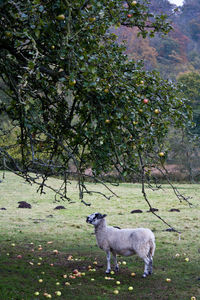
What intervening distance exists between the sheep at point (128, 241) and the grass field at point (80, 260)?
35 cm

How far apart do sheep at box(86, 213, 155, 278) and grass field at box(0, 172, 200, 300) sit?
35 cm

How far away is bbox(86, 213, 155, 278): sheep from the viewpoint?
638 cm

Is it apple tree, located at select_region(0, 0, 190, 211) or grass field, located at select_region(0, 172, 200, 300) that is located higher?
apple tree, located at select_region(0, 0, 190, 211)

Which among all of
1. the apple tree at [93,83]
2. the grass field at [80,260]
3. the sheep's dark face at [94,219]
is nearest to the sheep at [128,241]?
the sheep's dark face at [94,219]

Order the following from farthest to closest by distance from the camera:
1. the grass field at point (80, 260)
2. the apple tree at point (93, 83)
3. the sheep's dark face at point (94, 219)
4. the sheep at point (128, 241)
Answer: the sheep's dark face at point (94, 219)
the sheep at point (128, 241)
the grass field at point (80, 260)
the apple tree at point (93, 83)

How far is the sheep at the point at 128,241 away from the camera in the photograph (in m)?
6.38

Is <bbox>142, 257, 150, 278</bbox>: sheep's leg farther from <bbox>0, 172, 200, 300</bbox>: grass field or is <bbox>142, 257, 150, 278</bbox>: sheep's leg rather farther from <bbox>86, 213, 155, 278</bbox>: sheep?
<bbox>0, 172, 200, 300</bbox>: grass field

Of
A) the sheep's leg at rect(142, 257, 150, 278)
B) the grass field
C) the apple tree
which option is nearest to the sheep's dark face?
the grass field

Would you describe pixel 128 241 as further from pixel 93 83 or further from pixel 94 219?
pixel 93 83

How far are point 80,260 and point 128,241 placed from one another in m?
1.50

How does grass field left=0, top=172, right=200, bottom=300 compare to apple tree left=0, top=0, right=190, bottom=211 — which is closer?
apple tree left=0, top=0, right=190, bottom=211

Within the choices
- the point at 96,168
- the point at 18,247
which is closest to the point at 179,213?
the point at 18,247

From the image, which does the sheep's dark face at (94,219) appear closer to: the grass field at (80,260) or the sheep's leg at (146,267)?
the grass field at (80,260)

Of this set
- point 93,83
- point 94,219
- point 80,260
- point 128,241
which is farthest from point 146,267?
point 93,83
